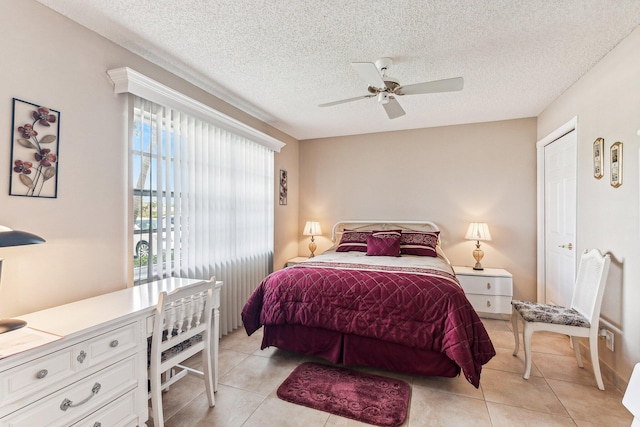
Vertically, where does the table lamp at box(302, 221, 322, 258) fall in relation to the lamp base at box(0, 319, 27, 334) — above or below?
above

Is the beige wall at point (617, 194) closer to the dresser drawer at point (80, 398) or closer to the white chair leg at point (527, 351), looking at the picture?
the white chair leg at point (527, 351)

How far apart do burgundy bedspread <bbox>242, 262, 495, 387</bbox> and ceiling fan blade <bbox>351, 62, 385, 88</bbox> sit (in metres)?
1.56

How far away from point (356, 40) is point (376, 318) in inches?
83.0

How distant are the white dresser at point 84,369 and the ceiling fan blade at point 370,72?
1.98 metres

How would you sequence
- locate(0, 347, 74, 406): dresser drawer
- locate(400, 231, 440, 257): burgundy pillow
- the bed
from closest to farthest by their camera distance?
1. locate(0, 347, 74, 406): dresser drawer
2. the bed
3. locate(400, 231, 440, 257): burgundy pillow

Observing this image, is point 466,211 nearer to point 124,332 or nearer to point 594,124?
point 594,124

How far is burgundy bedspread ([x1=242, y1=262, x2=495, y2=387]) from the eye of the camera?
2186 millimetres

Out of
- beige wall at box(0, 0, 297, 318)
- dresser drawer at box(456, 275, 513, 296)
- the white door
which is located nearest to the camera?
beige wall at box(0, 0, 297, 318)

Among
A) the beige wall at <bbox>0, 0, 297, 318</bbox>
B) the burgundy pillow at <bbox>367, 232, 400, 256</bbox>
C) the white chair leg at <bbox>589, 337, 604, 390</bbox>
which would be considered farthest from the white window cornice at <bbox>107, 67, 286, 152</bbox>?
the white chair leg at <bbox>589, 337, 604, 390</bbox>

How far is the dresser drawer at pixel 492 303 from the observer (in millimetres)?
3643

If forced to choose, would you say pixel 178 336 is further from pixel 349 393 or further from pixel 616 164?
pixel 616 164

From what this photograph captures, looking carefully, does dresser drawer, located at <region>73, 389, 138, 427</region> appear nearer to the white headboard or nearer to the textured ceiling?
the textured ceiling

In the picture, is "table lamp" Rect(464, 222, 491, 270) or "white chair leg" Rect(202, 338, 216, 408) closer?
"white chair leg" Rect(202, 338, 216, 408)

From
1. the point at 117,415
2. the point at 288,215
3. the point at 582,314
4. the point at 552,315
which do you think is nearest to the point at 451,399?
the point at 552,315
